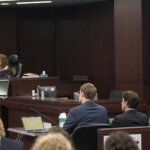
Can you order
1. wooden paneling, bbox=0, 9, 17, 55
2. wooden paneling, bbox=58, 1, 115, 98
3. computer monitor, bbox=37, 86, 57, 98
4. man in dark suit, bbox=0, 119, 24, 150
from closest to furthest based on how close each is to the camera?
1. man in dark suit, bbox=0, 119, 24, 150
2. computer monitor, bbox=37, 86, 57, 98
3. wooden paneling, bbox=58, 1, 115, 98
4. wooden paneling, bbox=0, 9, 17, 55

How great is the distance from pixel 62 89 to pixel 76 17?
428 centimetres

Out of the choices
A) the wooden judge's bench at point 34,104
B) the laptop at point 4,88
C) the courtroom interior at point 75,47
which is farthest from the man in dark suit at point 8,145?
the laptop at point 4,88

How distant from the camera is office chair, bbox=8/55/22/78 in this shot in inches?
386

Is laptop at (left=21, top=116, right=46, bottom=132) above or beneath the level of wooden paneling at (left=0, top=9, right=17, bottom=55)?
beneath

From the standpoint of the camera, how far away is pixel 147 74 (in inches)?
445

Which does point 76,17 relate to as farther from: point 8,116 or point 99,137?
point 99,137

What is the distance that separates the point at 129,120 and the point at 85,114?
49 cm

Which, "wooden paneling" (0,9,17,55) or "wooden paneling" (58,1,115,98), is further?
"wooden paneling" (0,9,17,55)

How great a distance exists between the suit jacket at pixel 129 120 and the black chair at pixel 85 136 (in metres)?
0.19

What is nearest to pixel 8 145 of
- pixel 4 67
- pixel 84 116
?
pixel 84 116

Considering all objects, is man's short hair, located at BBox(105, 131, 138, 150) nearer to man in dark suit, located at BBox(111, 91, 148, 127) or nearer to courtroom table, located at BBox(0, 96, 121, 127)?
man in dark suit, located at BBox(111, 91, 148, 127)

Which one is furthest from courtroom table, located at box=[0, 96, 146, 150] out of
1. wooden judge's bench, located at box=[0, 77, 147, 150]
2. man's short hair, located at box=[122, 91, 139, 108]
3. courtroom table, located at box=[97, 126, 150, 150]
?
courtroom table, located at box=[97, 126, 150, 150]

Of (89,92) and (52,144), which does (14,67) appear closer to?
(89,92)

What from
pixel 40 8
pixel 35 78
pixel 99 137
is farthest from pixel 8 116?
pixel 40 8
